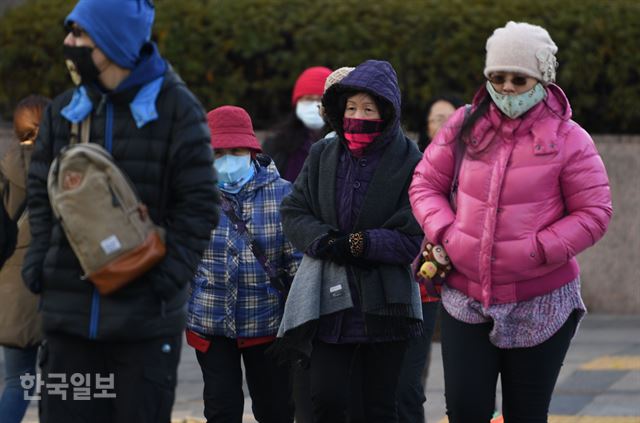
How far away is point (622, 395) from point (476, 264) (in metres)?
3.56

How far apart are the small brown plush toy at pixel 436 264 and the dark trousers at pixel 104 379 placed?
110 centimetres

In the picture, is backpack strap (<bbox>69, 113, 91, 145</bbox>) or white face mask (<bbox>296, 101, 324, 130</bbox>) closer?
backpack strap (<bbox>69, 113, 91, 145</bbox>)

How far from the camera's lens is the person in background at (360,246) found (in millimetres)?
6008

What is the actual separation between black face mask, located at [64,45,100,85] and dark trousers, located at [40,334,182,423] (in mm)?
836

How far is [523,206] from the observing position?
546cm

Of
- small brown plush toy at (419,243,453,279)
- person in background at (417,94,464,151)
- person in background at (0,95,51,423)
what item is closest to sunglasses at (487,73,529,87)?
small brown plush toy at (419,243,453,279)

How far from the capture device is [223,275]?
6.36 meters

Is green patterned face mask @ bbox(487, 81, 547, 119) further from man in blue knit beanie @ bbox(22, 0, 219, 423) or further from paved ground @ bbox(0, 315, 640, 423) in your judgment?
paved ground @ bbox(0, 315, 640, 423)

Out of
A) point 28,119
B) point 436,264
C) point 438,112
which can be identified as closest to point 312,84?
point 438,112

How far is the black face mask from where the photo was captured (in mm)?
4863

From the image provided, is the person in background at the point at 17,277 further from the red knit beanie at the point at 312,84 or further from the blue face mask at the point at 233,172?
the red knit beanie at the point at 312,84

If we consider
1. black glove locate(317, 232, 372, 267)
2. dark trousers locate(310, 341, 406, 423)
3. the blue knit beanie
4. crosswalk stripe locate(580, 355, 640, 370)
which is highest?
the blue knit beanie

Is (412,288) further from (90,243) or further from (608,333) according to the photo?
(608,333)

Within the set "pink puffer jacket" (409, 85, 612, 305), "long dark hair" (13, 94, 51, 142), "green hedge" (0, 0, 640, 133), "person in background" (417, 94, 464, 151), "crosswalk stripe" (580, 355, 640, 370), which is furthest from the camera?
"green hedge" (0, 0, 640, 133)
